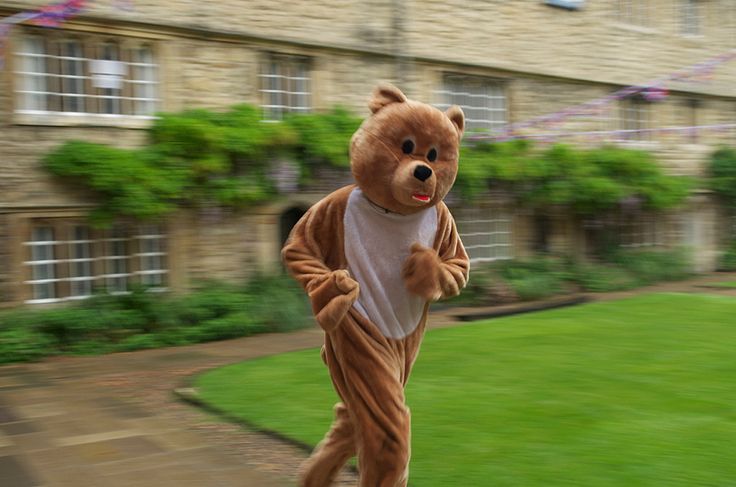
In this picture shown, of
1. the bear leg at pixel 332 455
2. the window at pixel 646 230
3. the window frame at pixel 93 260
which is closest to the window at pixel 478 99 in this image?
the window at pixel 646 230

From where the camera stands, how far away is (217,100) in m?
10.8

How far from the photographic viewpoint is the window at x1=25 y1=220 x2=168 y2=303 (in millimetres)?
9625

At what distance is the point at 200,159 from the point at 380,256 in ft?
23.0

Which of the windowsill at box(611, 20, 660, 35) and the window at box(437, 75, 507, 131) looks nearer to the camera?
the window at box(437, 75, 507, 131)

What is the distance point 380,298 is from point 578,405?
8.64 feet

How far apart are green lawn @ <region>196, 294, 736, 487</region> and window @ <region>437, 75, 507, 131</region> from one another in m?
5.80

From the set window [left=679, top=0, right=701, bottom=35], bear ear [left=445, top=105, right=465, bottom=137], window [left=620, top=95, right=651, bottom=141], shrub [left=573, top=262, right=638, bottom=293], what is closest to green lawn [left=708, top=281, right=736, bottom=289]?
shrub [left=573, top=262, right=638, bottom=293]

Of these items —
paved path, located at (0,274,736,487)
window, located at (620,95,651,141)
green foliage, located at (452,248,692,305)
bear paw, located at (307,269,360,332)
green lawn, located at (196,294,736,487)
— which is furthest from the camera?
window, located at (620,95,651,141)

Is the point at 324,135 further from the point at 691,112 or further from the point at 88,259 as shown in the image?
the point at 691,112

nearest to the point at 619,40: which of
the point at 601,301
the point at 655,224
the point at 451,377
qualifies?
the point at 655,224

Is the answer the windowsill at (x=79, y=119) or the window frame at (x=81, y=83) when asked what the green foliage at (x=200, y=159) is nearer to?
the windowsill at (x=79, y=119)

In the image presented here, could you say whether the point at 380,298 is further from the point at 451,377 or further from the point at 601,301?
the point at 601,301

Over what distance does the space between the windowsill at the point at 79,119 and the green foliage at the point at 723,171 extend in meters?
12.4

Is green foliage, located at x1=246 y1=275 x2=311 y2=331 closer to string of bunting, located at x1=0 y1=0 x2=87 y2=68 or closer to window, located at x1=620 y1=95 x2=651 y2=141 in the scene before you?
string of bunting, located at x1=0 y1=0 x2=87 y2=68
